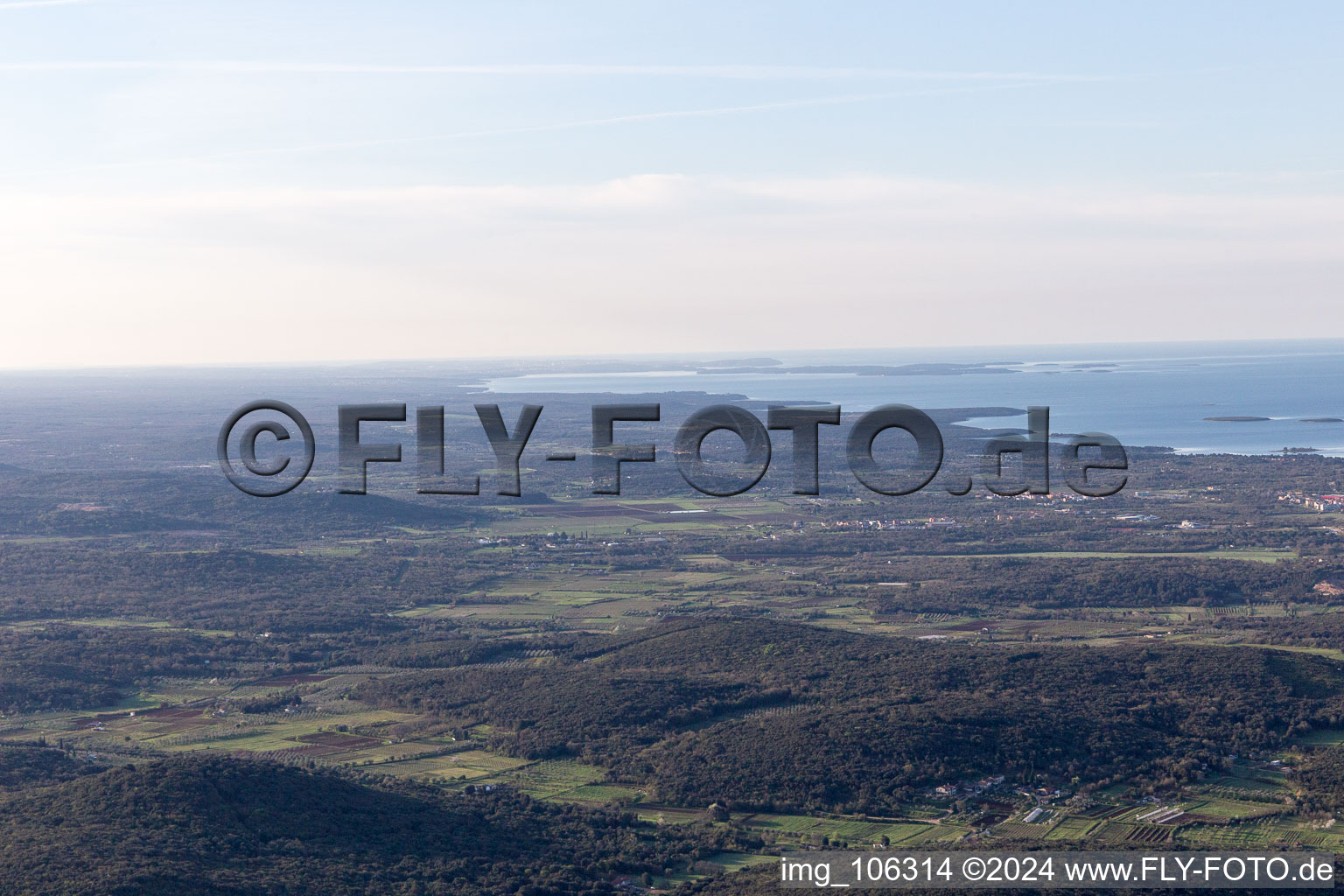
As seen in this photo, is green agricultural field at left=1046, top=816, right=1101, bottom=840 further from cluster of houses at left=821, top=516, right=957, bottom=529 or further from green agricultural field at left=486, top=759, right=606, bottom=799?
cluster of houses at left=821, top=516, right=957, bottom=529

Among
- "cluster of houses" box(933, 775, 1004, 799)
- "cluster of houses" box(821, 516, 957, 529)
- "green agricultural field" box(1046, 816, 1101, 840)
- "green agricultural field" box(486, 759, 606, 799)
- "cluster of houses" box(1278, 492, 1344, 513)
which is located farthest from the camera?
"cluster of houses" box(1278, 492, 1344, 513)

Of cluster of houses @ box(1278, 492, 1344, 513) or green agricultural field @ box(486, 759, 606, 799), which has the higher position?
cluster of houses @ box(1278, 492, 1344, 513)

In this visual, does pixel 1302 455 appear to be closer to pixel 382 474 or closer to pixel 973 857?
pixel 382 474

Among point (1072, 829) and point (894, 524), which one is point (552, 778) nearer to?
point (1072, 829)

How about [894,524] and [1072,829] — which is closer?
[1072,829]

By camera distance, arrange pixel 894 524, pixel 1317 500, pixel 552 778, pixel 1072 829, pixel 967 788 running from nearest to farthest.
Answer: pixel 1072 829, pixel 967 788, pixel 552 778, pixel 894 524, pixel 1317 500

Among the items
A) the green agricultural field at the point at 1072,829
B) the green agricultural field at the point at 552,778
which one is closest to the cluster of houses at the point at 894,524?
the green agricultural field at the point at 552,778

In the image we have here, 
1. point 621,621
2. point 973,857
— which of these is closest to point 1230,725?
point 973,857

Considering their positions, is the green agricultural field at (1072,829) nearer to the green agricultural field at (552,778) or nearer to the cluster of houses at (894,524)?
the green agricultural field at (552,778)

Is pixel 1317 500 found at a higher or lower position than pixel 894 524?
higher

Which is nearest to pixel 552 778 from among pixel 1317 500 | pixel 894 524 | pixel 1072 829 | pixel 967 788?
pixel 967 788

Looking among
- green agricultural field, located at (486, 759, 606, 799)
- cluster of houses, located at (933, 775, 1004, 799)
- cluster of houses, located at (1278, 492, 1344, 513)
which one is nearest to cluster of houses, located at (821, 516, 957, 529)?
cluster of houses, located at (1278, 492, 1344, 513)
